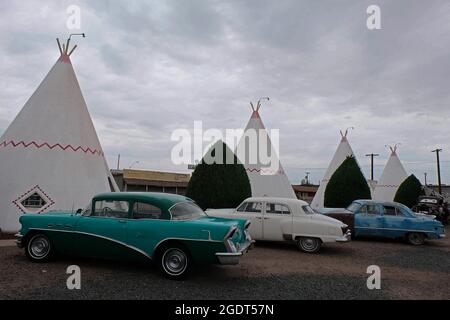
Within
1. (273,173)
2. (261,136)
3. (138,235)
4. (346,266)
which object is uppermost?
(261,136)

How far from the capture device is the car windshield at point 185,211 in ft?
17.9

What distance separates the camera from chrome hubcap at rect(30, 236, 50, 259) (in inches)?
234

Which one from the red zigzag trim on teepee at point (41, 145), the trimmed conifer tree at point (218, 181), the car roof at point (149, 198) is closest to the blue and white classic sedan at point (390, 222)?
the trimmed conifer tree at point (218, 181)

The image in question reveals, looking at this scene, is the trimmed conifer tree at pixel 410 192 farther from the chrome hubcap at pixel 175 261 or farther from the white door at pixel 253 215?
the chrome hubcap at pixel 175 261

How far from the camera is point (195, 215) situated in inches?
229

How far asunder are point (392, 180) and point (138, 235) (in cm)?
2426

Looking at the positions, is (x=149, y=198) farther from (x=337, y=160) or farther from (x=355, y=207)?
(x=337, y=160)

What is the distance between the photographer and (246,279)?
17.8 ft

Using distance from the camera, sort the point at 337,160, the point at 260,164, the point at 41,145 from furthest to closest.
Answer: the point at 337,160, the point at 260,164, the point at 41,145

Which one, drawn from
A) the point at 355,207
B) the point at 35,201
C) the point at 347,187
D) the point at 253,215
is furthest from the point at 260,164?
the point at 35,201

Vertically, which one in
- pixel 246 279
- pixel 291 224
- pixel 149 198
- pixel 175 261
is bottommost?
pixel 246 279

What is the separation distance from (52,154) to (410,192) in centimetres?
1816
